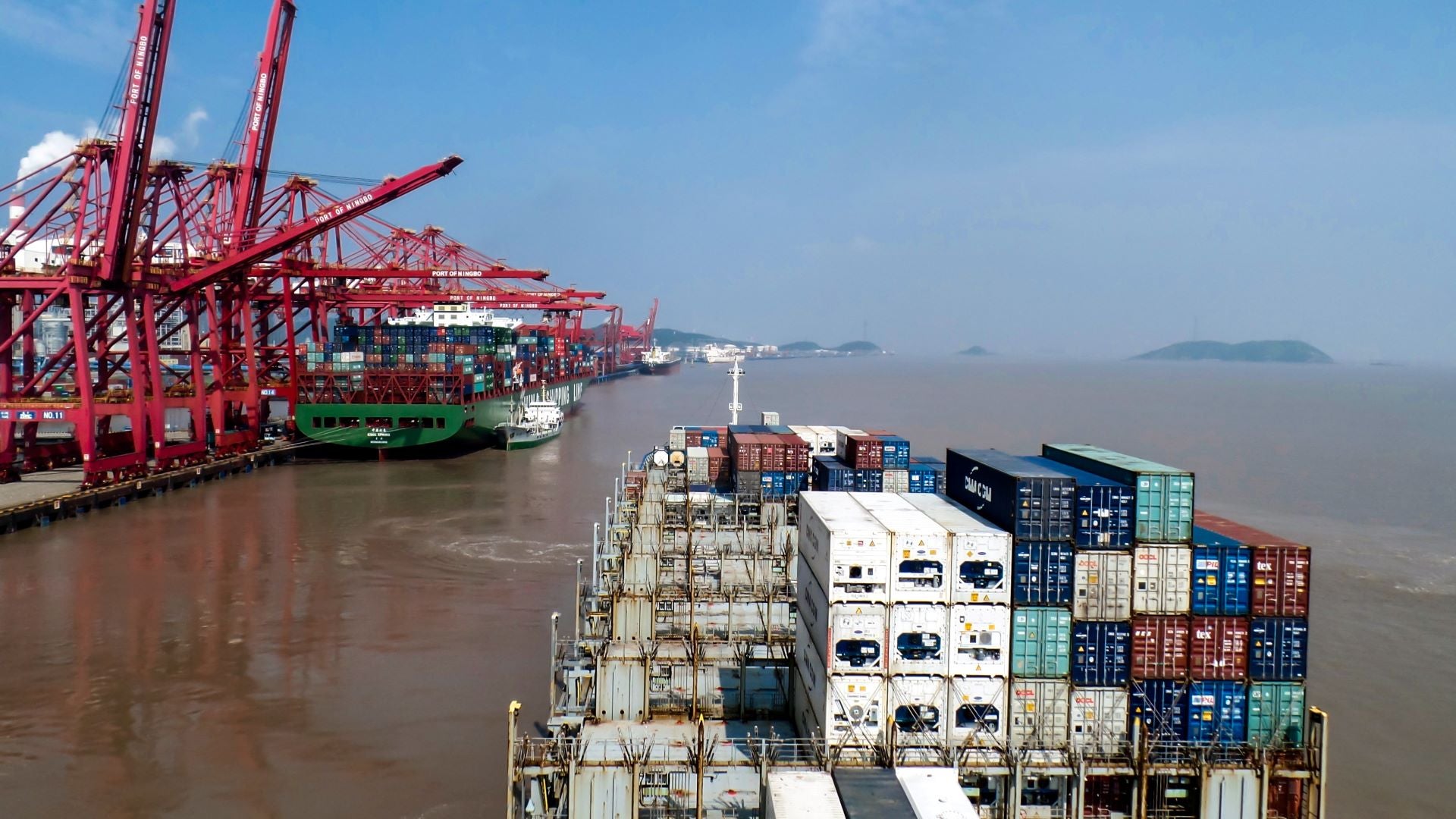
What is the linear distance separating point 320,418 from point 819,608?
138 feet

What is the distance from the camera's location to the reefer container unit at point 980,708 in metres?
11.4

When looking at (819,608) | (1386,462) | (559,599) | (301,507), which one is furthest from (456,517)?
(1386,462)

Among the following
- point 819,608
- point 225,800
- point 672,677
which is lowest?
point 225,800

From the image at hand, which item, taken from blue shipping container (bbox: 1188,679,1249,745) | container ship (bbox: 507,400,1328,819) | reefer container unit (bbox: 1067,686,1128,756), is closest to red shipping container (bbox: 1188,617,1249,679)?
container ship (bbox: 507,400,1328,819)

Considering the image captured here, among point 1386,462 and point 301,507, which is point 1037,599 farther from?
point 1386,462

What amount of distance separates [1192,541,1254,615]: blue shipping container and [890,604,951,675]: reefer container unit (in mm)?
3307

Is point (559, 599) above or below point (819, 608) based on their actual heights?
below

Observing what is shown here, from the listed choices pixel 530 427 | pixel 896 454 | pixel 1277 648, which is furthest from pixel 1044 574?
pixel 530 427

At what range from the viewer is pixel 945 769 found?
395 inches

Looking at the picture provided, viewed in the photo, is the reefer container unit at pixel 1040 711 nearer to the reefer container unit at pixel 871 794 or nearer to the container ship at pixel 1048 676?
the container ship at pixel 1048 676

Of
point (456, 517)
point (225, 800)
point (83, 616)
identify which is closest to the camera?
point (225, 800)

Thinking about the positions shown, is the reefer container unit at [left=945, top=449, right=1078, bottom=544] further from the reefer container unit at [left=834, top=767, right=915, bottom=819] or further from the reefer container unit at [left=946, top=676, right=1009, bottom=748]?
the reefer container unit at [left=834, top=767, right=915, bottom=819]

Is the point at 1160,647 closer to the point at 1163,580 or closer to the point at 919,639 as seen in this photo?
the point at 1163,580

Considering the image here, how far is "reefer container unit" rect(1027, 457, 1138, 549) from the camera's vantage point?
1172 cm
